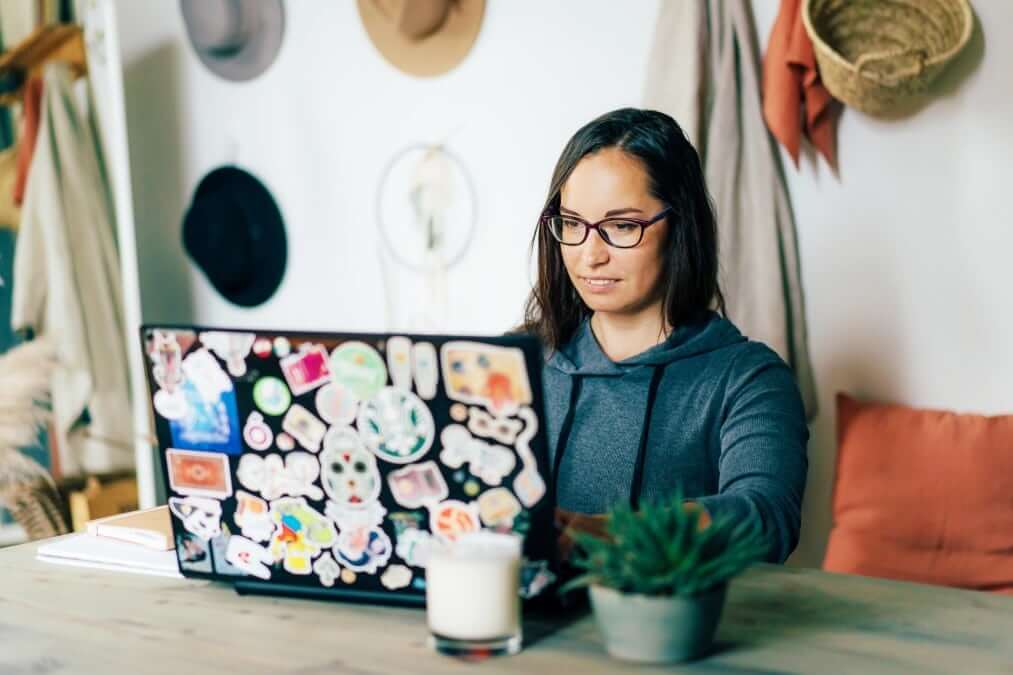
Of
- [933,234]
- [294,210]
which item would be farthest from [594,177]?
[294,210]

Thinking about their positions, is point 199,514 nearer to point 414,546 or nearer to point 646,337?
point 414,546

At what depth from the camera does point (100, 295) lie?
313cm

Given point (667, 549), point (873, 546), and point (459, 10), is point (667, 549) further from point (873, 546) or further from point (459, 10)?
point (459, 10)

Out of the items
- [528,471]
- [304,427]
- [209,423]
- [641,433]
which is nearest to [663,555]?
[528,471]

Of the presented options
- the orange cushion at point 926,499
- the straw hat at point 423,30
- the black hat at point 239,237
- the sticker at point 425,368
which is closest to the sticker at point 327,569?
the sticker at point 425,368

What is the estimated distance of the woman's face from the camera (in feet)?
5.05

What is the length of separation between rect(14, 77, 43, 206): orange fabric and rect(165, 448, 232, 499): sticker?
2.33m

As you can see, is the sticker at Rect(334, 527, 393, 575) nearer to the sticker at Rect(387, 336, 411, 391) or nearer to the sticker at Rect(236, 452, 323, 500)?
the sticker at Rect(236, 452, 323, 500)

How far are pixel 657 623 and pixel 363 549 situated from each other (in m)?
0.30

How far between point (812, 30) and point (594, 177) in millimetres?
758

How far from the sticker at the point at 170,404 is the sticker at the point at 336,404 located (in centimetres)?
15

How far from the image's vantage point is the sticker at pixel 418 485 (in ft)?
3.20

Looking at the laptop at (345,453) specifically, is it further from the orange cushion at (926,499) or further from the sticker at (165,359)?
the orange cushion at (926,499)

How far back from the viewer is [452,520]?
3.21 ft
